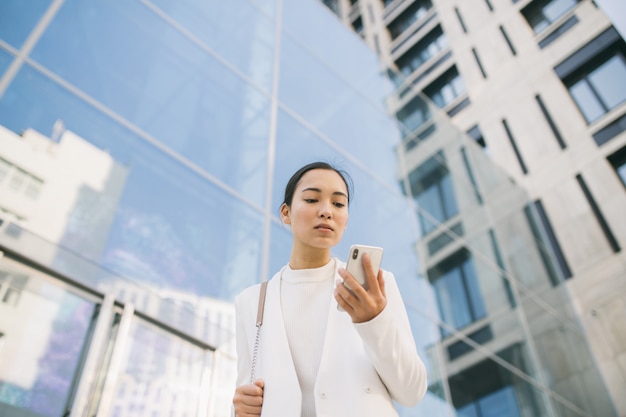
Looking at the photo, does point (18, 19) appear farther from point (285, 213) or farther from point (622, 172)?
point (622, 172)

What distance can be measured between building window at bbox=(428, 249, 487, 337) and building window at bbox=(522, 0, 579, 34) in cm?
970

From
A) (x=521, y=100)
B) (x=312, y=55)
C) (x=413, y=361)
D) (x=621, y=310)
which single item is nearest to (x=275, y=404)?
(x=413, y=361)

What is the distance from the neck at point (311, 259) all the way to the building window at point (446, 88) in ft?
52.8

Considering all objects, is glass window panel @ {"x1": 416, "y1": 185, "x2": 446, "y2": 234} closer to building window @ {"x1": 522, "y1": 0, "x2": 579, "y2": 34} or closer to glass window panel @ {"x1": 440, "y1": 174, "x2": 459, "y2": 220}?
glass window panel @ {"x1": 440, "y1": 174, "x2": 459, "y2": 220}

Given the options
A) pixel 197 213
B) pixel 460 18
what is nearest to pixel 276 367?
pixel 197 213

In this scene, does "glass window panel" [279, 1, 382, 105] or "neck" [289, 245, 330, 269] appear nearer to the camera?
"neck" [289, 245, 330, 269]

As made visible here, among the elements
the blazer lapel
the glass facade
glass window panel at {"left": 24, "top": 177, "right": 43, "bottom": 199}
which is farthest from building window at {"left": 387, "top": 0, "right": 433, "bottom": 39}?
the blazer lapel

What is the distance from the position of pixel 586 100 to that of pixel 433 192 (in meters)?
6.87

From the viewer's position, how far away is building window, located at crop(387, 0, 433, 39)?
2166 centimetres

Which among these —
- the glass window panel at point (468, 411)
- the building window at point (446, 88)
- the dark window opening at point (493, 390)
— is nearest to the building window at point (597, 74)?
the building window at point (446, 88)

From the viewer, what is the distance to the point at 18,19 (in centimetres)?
428

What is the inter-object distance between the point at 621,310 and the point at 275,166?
8223mm

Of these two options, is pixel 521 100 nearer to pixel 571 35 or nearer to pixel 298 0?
pixel 571 35

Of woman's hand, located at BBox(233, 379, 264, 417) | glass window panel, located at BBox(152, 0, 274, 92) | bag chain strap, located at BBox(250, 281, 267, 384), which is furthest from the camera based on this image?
glass window panel, located at BBox(152, 0, 274, 92)
